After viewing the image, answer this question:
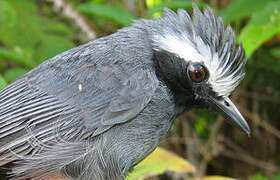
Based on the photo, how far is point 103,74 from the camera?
3004 millimetres

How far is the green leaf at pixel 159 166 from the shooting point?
135 inches

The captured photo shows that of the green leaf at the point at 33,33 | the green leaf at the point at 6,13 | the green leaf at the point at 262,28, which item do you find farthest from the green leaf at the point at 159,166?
the green leaf at the point at 6,13

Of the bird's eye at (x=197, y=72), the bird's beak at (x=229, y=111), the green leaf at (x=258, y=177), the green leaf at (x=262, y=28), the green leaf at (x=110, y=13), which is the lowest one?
the green leaf at (x=258, y=177)

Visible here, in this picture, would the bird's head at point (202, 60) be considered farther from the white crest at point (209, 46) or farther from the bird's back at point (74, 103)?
the bird's back at point (74, 103)

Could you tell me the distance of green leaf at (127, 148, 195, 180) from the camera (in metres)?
3.43

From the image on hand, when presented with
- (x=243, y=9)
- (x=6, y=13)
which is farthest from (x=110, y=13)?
(x=243, y=9)

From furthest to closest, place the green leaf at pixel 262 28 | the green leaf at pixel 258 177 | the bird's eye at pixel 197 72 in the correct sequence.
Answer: the green leaf at pixel 258 177, the green leaf at pixel 262 28, the bird's eye at pixel 197 72

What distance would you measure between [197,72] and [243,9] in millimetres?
1367

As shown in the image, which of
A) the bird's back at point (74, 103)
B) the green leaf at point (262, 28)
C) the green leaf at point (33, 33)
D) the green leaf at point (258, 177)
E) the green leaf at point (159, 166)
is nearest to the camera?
the bird's back at point (74, 103)

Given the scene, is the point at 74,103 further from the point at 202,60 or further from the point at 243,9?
the point at 243,9

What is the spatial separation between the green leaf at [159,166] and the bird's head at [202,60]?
59 cm

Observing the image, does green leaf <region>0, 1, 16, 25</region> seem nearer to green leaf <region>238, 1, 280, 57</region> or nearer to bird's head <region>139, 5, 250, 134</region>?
bird's head <region>139, 5, 250, 134</region>

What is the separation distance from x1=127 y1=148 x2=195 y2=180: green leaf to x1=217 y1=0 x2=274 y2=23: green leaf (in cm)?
132

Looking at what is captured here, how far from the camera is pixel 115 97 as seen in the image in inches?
117
